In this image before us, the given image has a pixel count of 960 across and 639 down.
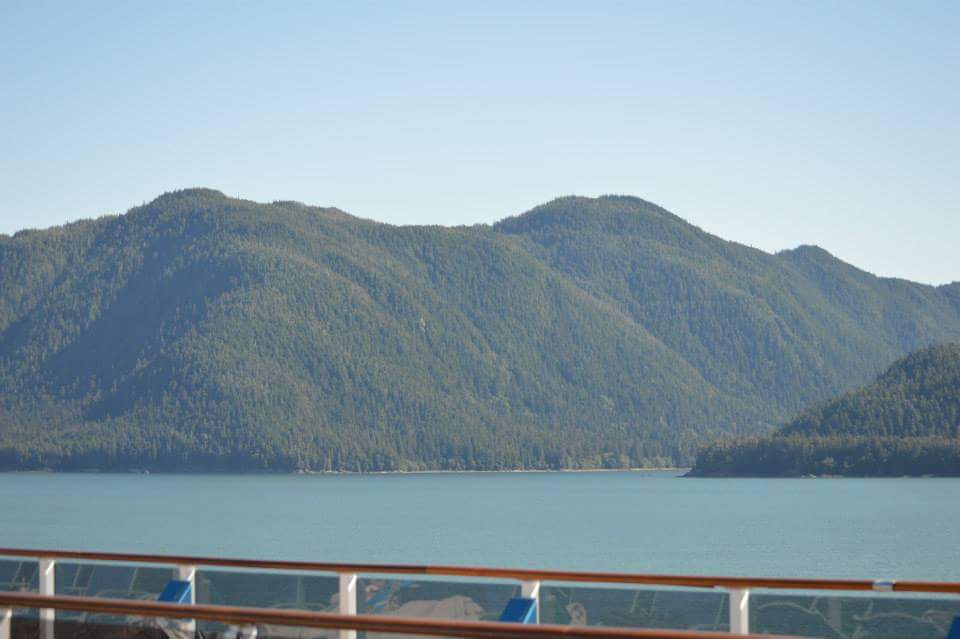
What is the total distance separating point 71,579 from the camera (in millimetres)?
12648

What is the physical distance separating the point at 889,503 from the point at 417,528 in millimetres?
58080

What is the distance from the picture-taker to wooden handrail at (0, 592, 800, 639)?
279 inches

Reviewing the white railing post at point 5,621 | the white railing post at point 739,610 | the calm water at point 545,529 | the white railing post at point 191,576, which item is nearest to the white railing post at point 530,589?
the white railing post at point 739,610

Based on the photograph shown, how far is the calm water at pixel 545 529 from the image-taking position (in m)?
82.1

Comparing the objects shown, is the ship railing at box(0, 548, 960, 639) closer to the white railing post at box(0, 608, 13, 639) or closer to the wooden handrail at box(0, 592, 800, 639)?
the white railing post at box(0, 608, 13, 639)

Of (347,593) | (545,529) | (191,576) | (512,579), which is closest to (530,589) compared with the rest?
(512,579)

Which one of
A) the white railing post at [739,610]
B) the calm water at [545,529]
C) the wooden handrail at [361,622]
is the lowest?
the calm water at [545,529]

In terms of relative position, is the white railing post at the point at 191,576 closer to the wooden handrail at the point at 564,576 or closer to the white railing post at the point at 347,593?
the wooden handrail at the point at 564,576

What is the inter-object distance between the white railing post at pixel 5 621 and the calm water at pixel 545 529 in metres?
63.4

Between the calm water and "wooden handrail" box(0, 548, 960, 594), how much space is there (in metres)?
60.4

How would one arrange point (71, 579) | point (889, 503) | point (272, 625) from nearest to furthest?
point (272, 625) < point (71, 579) < point (889, 503)

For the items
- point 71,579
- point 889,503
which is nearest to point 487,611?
point 71,579

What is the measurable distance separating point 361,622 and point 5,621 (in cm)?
263

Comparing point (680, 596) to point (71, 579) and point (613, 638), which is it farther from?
point (71, 579)
